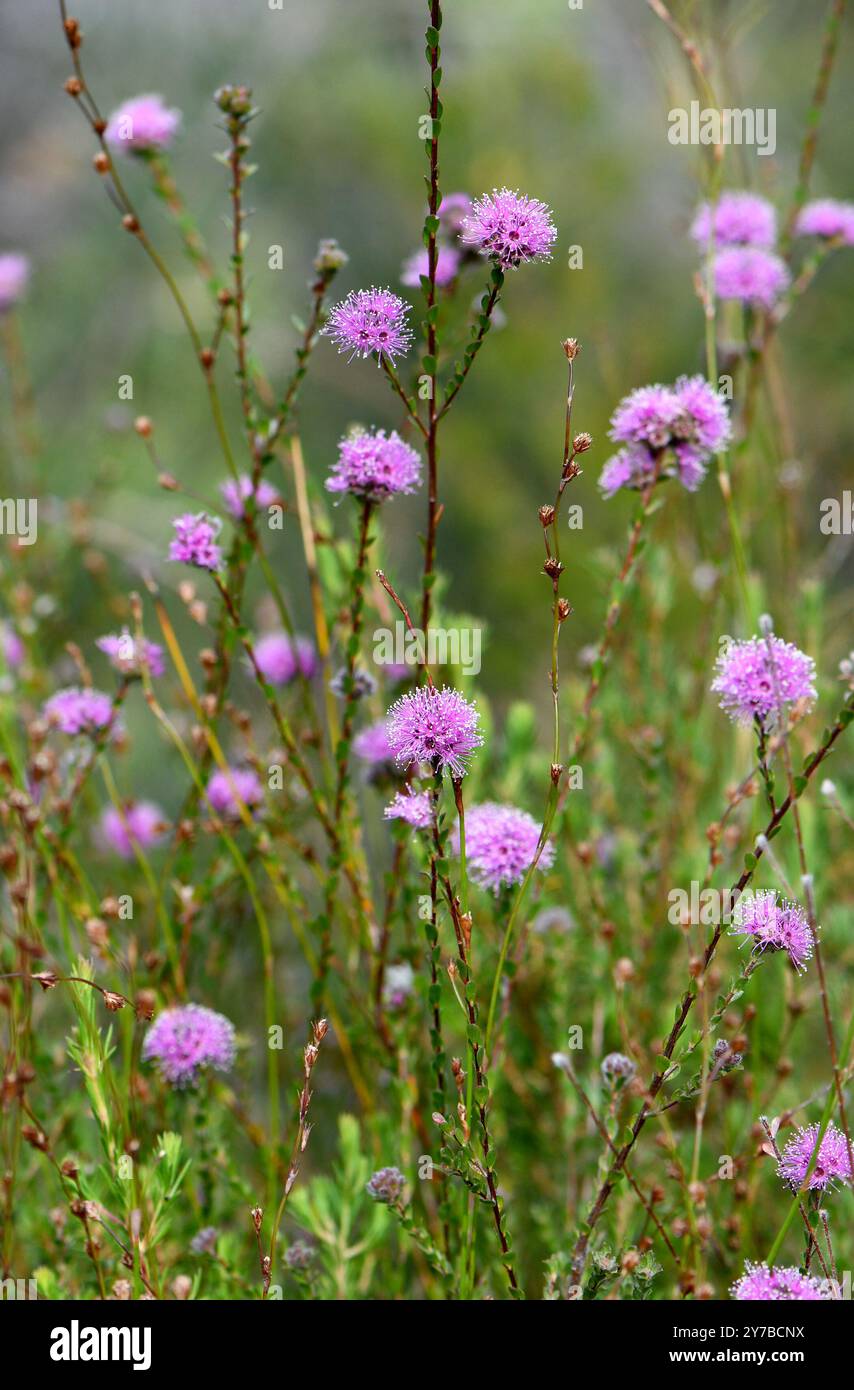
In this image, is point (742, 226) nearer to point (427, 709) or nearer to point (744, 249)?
point (744, 249)

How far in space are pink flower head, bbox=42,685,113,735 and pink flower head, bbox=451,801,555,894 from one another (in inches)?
11.4

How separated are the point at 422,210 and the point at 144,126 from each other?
1183 millimetres

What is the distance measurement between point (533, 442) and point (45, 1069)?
1.52 metres

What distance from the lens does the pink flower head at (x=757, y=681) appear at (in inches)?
22.0

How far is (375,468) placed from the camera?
63 cm

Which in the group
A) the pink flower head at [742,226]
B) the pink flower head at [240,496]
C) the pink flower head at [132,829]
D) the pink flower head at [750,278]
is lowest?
the pink flower head at [132,829]

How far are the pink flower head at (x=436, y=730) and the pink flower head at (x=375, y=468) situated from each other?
0.50 feet

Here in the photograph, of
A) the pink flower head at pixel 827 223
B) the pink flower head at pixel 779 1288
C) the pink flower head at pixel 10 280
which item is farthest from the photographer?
the pink flower head at pixel 10 280

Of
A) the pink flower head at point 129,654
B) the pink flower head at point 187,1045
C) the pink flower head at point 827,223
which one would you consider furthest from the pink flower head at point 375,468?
the pink flower head at point 827,223

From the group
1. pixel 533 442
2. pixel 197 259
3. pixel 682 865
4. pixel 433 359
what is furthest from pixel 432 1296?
pixel 533 442

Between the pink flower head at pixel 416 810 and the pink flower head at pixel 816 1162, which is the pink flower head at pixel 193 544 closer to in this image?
the pink flower head at pixel 416 810

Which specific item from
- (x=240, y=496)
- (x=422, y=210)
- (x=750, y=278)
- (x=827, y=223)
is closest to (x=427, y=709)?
(x=240, y=496)

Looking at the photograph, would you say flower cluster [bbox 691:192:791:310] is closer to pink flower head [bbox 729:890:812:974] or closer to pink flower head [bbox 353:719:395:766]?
pink flower head [bbox 353:719:395:766]
